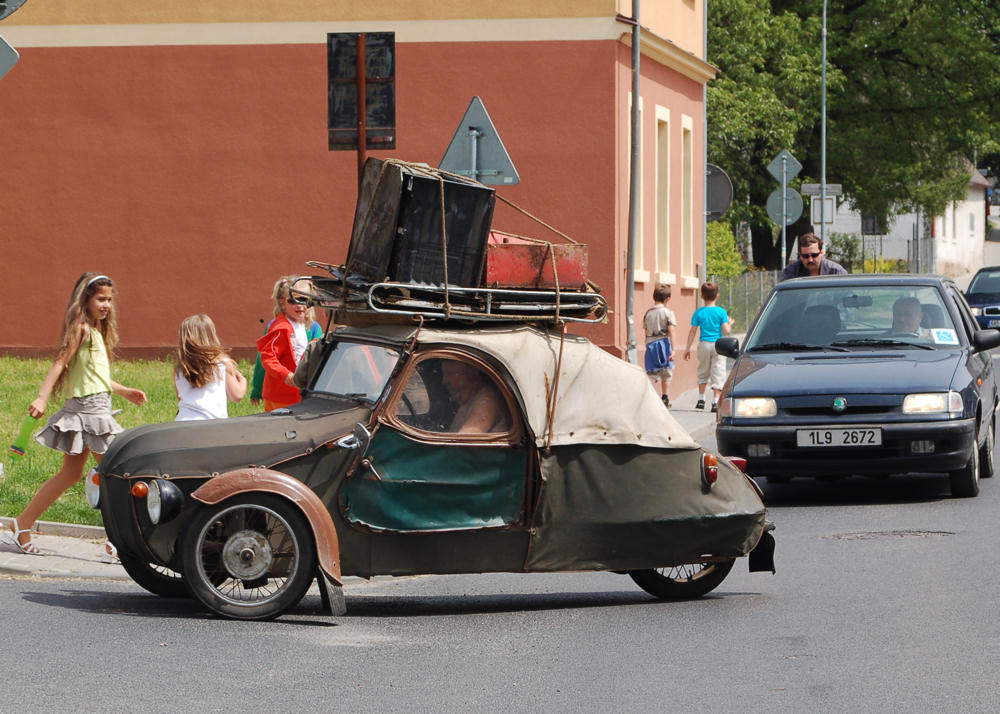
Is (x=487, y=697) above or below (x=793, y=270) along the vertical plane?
below

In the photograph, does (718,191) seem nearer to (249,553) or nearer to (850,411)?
(850,411)

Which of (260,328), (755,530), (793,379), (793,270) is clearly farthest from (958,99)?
(755,530)

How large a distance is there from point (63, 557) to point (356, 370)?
2.73 meters

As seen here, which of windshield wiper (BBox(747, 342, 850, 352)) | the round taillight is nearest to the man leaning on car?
windshield wiper (BBox(747, 342, 850, 352))

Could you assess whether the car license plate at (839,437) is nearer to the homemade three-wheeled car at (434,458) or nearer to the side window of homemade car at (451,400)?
the homemade three-wheeled car at (434,458)

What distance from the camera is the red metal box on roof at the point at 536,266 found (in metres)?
8.84

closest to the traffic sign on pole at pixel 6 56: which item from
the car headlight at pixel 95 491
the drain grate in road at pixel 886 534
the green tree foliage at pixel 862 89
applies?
the car headlight at pixel 95 491

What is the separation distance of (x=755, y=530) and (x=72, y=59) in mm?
17513

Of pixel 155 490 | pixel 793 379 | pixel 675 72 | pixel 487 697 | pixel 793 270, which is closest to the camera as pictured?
A: pixel 487 697

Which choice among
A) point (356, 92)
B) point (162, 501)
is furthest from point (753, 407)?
point (162, 501)

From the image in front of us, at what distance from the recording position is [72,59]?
23922 mm

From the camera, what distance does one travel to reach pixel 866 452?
12.4 m

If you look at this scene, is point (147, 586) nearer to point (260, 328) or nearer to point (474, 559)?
point (474, 559)

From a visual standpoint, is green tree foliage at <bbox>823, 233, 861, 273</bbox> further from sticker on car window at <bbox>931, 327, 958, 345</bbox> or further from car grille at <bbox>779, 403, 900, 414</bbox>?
car grille at <bbox>779, 403, 900, 414</bbox>
